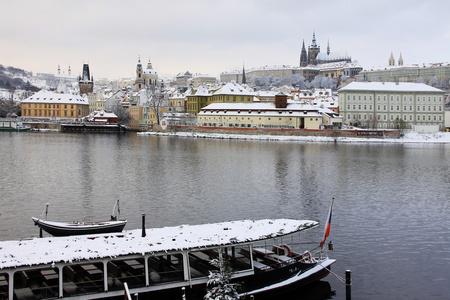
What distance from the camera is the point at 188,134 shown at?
8625 cm

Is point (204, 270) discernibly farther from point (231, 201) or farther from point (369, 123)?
point (369, 123)

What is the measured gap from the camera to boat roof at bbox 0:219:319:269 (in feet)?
35.1

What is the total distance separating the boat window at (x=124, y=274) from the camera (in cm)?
1127

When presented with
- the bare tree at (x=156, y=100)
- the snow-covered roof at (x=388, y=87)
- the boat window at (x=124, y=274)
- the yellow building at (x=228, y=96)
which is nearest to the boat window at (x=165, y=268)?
the boat window at (x=124, y=274)

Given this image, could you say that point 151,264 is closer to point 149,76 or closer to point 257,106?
point 257,106

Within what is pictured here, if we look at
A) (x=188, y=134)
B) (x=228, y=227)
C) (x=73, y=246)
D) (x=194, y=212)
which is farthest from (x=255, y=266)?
(x=188, y=134)

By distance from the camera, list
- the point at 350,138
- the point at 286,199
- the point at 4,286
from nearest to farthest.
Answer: the point at 4,286 → the point at 286,199 → the point at 350,138

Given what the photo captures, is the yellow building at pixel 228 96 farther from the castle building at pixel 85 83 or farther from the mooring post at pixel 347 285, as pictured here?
the mooring post at pixel 347 285

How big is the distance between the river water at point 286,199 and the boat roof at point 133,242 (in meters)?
2.66

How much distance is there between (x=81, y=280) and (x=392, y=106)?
288ft

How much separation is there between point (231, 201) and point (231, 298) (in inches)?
547

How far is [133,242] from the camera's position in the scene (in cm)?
1191

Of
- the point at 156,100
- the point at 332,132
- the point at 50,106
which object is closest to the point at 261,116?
the point at 332,132

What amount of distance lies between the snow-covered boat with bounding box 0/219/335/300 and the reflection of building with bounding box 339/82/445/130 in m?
80.6
